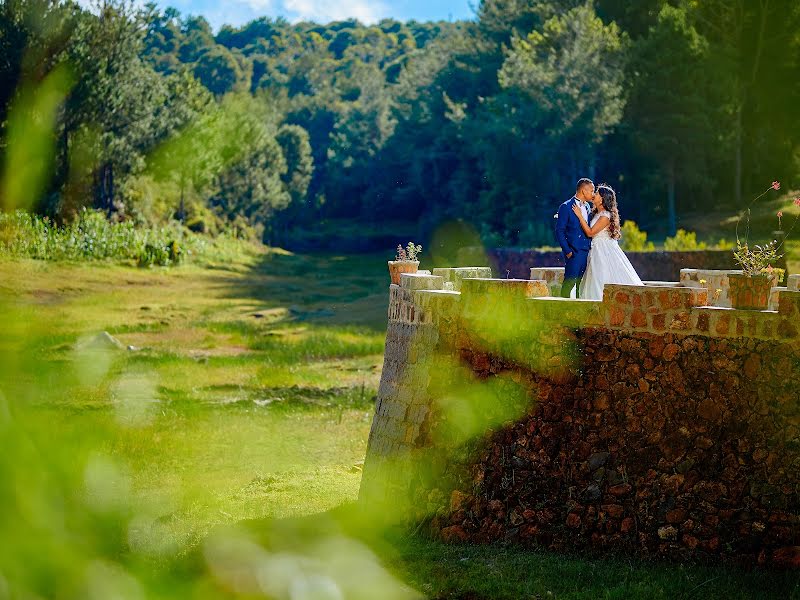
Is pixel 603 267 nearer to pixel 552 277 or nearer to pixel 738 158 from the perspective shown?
pixel 552 277

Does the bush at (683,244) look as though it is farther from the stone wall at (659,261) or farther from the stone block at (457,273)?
the stone block at (457,273)

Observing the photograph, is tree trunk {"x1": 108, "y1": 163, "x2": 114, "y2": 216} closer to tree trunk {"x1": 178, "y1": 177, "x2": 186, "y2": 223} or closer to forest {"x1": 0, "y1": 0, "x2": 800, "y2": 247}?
forest {"x1": 0, "y1": 0, "x2": 800, "y2": 247}

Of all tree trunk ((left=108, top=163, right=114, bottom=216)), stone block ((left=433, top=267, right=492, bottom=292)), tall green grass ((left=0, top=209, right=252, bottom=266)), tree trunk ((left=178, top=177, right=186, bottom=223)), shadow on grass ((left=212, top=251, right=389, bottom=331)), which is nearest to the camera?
stone block ((left=433, top=267, right=492, bottom=292))

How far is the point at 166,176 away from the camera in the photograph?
211ft

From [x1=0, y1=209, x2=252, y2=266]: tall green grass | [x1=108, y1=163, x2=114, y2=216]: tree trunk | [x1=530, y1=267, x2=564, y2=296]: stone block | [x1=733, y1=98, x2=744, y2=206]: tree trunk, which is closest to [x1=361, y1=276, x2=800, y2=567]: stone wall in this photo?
[x1=530, y1=267, x2=564, y2=296]: stone block

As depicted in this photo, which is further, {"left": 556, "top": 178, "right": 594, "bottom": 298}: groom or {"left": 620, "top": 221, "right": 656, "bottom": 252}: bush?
{"left": 620, "top": 221, "right": 656, "bottom": 252}: bush

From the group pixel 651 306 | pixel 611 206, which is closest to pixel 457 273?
pixel 611 206

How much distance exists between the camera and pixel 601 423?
10430 mm

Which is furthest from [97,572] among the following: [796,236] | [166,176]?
[166,176]

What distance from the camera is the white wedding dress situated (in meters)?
12.3

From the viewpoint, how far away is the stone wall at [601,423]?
942cm

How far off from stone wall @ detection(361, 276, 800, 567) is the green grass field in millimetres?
461

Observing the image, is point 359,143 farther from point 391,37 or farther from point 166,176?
point 391,37

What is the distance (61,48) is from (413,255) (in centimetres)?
1165
